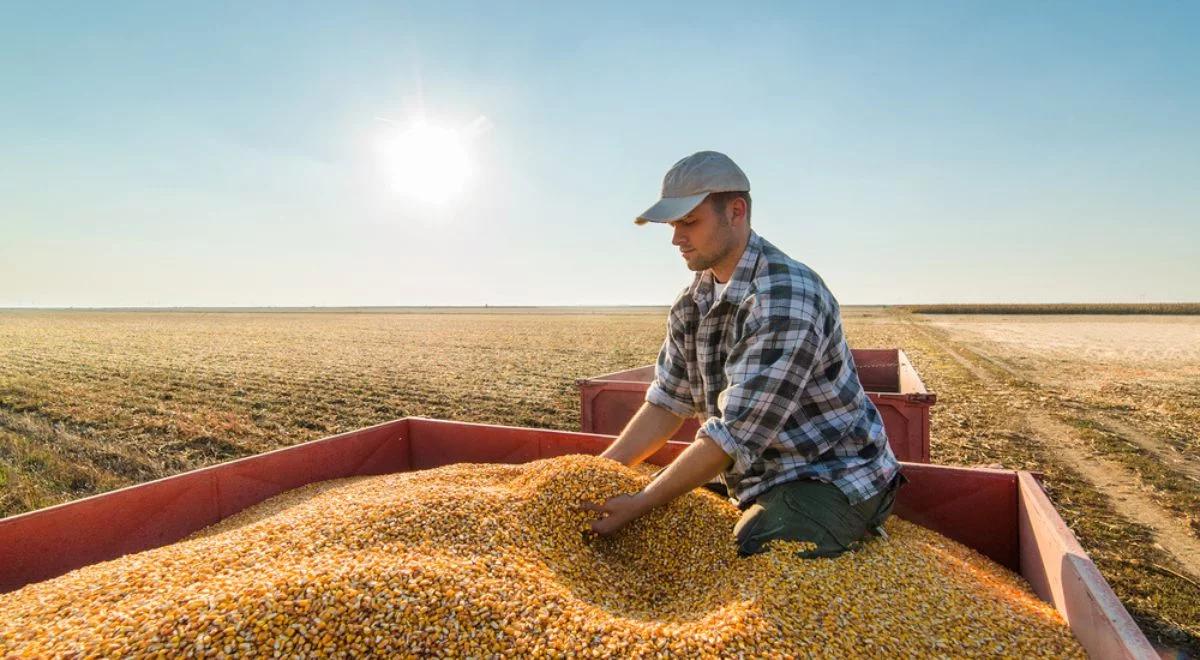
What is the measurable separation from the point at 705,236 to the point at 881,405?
258 cm

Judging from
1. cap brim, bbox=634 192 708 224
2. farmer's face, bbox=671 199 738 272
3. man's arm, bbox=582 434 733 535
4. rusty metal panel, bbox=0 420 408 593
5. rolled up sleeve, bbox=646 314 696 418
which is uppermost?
cap brim, bbox=634 192 708 224

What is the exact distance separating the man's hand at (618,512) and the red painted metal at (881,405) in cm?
197

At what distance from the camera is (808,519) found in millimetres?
2506

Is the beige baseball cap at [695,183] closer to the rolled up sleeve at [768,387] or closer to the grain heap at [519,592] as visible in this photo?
the rolled up sleeve at [768,387]

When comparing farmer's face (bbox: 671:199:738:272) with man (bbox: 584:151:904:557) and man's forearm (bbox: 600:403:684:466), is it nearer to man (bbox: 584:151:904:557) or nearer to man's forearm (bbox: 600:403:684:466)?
man (bbox: 584:151:904:557)

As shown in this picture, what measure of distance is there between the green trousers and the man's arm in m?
0.25

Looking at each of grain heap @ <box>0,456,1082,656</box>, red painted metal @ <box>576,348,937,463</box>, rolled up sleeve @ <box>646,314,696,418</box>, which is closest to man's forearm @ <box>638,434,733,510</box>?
grain heap @ <box>0,456,1082,656</box>

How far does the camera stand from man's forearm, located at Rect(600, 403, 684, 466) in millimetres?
3439

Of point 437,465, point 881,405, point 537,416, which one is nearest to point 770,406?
point 881,405

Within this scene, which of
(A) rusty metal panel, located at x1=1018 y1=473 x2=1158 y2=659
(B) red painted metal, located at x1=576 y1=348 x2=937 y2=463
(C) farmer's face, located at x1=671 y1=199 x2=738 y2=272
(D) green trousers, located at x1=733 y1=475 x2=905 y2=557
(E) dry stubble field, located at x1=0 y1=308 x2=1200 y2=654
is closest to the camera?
(A) rusty metal panel, located at x1=1018 y1=473 x2=1158 y2=659

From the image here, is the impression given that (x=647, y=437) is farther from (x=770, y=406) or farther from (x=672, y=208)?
(x=672, y=208)

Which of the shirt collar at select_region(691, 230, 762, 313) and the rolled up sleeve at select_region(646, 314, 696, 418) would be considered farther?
the rolled up sleeve at select_region(646, 314, 696, 418)

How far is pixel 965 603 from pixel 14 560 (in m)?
3.74

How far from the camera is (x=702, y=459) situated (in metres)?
2.57
